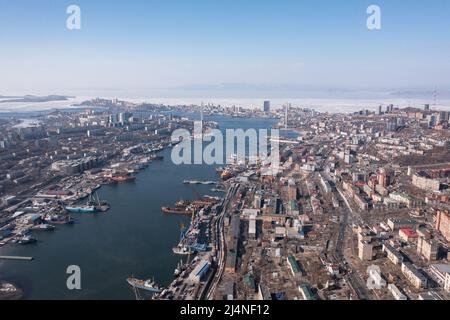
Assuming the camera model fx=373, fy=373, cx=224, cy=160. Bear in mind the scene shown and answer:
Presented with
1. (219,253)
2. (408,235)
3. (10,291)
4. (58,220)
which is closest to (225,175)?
(58,220)

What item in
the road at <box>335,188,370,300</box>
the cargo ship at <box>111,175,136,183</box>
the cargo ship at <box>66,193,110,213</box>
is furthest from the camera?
the cargo ship at <box>111,175,136,183</box>

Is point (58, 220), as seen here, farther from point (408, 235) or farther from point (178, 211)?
point (408, 235)

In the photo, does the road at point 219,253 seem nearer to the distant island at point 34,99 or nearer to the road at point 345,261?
A: the road at point 345,261

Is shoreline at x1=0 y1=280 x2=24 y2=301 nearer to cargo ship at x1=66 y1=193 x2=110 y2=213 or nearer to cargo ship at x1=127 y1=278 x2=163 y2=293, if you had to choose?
cargo ship at x1=127 y1=278 x2=163 y2=293

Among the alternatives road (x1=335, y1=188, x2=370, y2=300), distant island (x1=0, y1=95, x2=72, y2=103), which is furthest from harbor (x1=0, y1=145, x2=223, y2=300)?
distant island (x1=0, y1=95, x2=72, y2=103)
